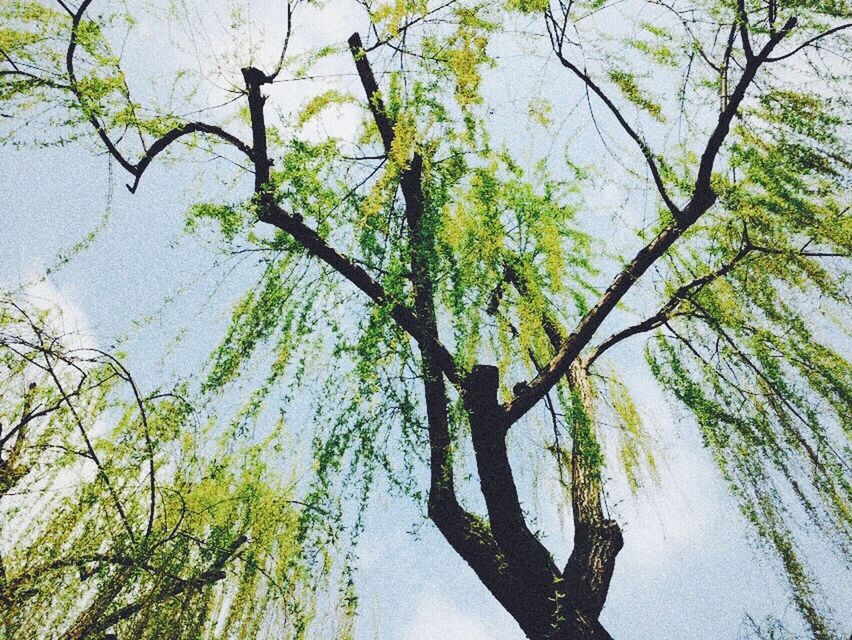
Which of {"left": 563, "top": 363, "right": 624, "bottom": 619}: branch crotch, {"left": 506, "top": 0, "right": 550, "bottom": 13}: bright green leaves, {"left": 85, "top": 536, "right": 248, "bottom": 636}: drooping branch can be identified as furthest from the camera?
{"left": 506, "top": 0, "right": 550, "bottom": 13}: bright green leaves

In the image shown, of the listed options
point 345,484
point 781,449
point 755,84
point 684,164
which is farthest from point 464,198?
point 781,449

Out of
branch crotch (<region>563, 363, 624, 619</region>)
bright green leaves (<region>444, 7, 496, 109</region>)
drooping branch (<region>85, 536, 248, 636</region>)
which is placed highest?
bright green leaves (<region>444, 7, 496, 109</region>)

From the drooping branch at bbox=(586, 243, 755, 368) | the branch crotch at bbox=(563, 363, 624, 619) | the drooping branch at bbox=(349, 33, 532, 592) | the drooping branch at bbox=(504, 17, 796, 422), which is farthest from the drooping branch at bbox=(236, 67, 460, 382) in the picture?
the drooping branch at bbox=(586, 243, 755, 368)

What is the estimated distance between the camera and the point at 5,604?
1752 mm

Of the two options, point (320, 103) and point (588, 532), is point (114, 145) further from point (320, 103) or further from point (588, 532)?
point (588, 532)

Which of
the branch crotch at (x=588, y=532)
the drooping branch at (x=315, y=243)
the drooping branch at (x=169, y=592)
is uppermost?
the drooping branch at (x=315, y=243)

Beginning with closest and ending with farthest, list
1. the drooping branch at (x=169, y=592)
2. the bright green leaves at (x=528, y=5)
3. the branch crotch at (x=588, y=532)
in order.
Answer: the drooping branch at (x=169, y=592) < the branch crotch at (x=588, y=532) < the bright green leaves at (x=528, y=5)

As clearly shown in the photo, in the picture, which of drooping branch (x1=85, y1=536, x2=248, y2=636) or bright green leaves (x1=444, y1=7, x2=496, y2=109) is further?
bright green leaves (x1=444, y1=7, x2=496, y2=109)

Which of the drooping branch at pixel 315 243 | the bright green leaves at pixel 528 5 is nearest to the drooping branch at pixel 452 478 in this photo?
the drooping branch at pixel 315 243

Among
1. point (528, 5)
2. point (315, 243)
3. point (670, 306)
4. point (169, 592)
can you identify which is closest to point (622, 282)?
point (670, 306)

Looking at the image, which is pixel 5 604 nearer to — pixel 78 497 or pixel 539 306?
pixel 78 497

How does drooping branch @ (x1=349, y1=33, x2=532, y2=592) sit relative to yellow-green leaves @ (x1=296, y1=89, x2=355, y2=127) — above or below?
below

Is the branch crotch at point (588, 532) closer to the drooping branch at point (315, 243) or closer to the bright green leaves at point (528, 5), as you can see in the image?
the drooping branch at point (315, 243)

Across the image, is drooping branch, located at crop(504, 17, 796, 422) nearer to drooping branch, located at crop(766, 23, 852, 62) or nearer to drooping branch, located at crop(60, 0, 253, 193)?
drooping branch, located at crop(766, 23, 852, 62)
